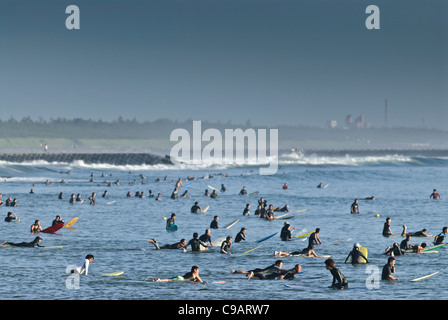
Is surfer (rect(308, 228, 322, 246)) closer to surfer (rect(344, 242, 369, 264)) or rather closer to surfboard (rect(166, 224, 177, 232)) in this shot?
surfer (rect(344, 242, 369, 264))

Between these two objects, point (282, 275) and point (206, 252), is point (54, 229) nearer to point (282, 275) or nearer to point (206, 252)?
point (206, 252)

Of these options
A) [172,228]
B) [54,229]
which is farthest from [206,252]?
[54,229]

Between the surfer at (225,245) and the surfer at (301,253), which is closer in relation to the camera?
the surfer at (301,253)

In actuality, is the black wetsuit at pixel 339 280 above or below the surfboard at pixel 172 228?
below

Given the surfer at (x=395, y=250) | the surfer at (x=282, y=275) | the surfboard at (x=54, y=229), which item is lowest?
the surfer at (x=282, y=275)

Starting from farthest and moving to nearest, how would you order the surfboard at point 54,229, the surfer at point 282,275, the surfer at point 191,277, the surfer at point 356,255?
the surfboard at point 54,229 < the surfer at point 356,255 < the surfer at point 282,275 < the surfer at point 191,277

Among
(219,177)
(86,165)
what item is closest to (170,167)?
(86,165)

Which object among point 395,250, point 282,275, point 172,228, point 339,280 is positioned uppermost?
point 172,228

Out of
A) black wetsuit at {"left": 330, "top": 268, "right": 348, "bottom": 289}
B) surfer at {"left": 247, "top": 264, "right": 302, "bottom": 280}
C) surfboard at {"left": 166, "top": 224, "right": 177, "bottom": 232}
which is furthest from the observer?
surfboard at {"left": 166, "top": 224, "right": 177, "bottom": 232}

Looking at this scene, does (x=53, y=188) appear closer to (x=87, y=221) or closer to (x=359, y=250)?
(x=87, y=221)

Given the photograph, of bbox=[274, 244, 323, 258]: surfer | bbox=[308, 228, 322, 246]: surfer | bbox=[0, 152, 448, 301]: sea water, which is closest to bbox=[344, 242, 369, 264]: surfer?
bbox=[0, 152, 448, 301]: sea water

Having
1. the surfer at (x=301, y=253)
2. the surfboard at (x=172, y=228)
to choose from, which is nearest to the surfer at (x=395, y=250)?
the surfer at (x=301, y=253)

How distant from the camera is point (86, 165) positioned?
171375mm

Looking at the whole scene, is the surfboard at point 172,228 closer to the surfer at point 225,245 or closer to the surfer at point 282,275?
the surfer at point 225,245
